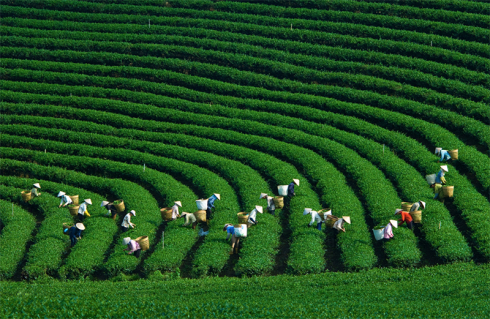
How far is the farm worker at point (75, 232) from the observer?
76.9 ft

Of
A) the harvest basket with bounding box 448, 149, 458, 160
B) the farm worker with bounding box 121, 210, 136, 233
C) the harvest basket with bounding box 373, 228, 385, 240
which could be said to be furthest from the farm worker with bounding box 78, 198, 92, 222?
the harvest basket with bounding box 448, 149, 458, 160

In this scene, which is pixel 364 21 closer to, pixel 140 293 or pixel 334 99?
pixel 334 99

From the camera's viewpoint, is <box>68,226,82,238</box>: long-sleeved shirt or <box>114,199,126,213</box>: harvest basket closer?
<box>68,226,82,238</box>: long-sleeved shirt

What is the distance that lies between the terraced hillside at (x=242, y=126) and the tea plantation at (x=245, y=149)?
0.32 feet

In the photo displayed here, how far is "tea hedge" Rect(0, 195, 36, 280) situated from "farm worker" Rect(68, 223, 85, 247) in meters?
1.86

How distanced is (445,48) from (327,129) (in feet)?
30.1

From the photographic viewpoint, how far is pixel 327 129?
30.0 m

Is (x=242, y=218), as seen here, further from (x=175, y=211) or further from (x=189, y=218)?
(x=175, y=211)

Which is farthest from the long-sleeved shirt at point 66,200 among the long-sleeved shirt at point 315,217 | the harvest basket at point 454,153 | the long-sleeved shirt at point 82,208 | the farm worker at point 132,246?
the harvest basket at point 454,153

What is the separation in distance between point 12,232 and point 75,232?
9.46 feet

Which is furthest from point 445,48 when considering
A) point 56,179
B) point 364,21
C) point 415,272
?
point 56,179

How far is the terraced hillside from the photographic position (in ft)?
73.2

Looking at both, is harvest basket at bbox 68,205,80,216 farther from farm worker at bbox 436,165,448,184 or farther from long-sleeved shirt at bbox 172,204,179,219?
farm worker at bbox 436,165,448,184

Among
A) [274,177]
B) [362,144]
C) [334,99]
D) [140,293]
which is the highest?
[334,99]
